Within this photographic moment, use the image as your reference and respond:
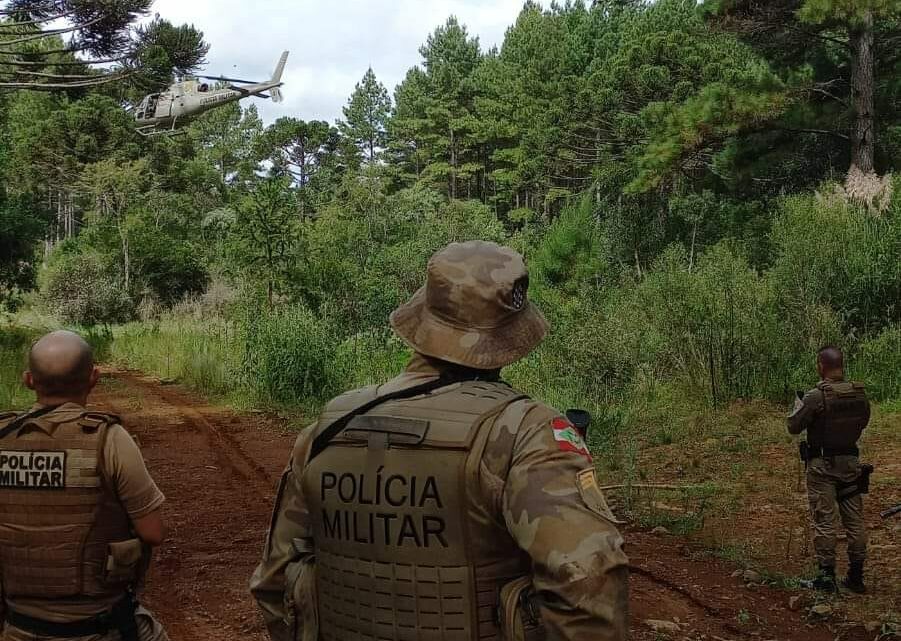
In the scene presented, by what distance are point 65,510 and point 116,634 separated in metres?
0.42

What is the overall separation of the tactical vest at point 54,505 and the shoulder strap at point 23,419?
0.01 metres

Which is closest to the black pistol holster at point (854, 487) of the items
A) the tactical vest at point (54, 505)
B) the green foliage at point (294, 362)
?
the tactical vest at point (54, 505)

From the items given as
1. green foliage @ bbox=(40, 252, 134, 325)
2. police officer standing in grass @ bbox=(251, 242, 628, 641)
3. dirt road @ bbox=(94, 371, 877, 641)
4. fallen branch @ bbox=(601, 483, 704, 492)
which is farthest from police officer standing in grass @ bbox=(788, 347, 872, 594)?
green foliage @ bbox=(40, 252, 134, 325)

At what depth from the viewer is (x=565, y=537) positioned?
1.41 metres

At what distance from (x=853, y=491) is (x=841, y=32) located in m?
16.4

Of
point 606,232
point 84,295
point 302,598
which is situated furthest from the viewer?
point 606,232

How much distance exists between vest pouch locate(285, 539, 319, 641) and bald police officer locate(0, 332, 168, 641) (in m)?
0.88

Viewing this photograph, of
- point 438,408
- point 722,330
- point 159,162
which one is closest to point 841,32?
point 722,330

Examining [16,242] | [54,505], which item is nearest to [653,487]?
[54,505]

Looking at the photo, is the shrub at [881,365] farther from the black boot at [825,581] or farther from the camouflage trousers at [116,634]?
the camouflage trousers at [116,634]

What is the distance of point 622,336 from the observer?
423 inches

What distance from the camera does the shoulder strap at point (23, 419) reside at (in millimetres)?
2430

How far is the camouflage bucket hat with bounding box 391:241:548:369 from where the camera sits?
5.42ft

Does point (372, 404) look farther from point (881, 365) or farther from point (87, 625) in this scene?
point (881, 365)
